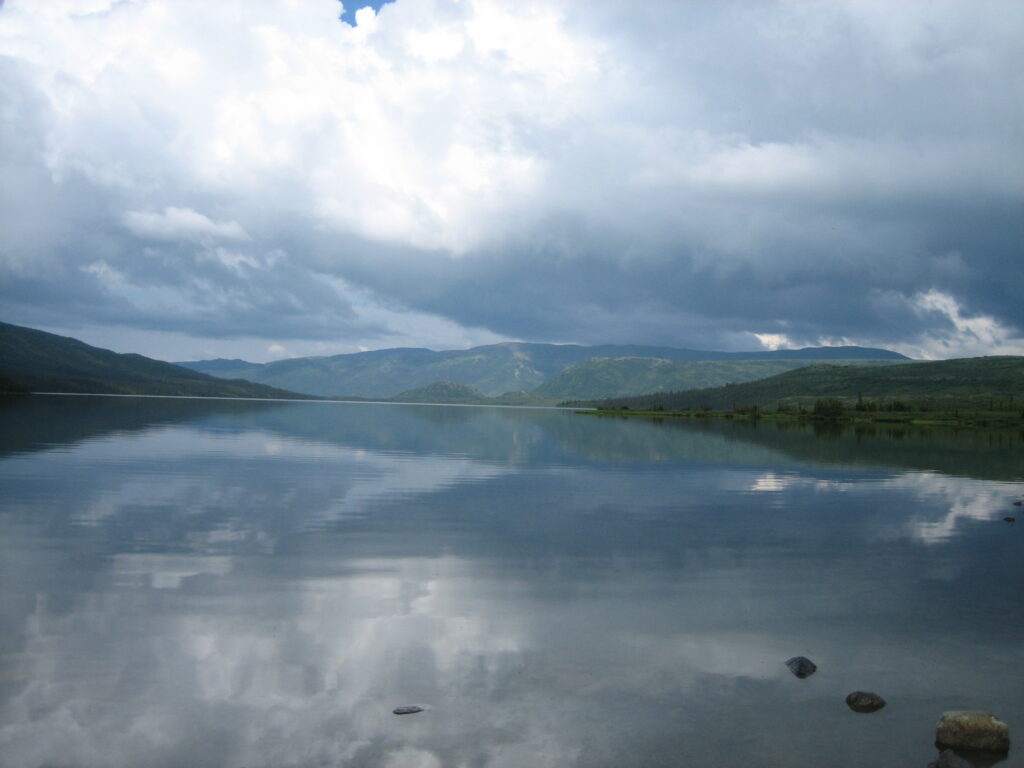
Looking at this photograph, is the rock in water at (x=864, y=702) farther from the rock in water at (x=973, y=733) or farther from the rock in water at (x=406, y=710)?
the rock in water at (x=406, y=710)

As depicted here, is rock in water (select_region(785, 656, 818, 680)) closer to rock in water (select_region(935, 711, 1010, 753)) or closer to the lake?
the lake

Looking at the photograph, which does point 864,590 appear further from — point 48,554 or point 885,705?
point 48,554

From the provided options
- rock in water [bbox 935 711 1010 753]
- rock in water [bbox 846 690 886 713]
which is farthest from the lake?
rock in water [bbox 935 711 1010 753]

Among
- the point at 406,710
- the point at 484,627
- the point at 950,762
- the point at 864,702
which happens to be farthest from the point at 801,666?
the point at 406,710

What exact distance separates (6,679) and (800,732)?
51.2ft

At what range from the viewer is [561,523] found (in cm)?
3450

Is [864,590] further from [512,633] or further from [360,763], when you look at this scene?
[360,763]

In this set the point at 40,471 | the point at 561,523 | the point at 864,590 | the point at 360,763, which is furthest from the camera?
the point at 40,471

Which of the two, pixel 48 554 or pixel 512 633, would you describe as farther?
pixel 48 554

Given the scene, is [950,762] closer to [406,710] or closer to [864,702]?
[864,702]

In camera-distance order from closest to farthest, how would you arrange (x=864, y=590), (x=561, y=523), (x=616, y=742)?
(x=616, y=742) < (x=864, y=590) < (x=561, y=523)

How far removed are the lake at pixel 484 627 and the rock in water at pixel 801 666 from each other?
297 millimetres

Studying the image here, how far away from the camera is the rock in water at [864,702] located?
1473 centimetres

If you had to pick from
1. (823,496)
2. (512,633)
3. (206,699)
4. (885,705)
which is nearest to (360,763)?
(206,699)
